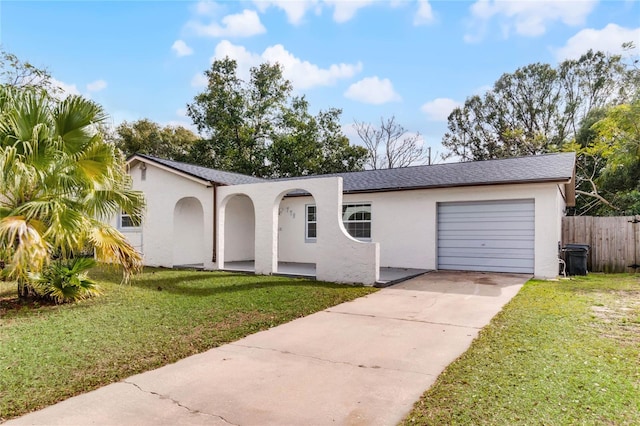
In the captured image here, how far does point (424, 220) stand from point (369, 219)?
6.71ft

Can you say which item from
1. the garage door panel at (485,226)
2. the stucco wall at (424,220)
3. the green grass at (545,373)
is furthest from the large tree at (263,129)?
the green grass at (545,373)

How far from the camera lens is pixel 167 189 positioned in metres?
14.2

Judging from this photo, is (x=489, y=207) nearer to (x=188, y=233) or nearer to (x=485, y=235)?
(x=485, y=235)

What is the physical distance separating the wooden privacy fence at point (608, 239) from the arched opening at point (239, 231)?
11.9 m

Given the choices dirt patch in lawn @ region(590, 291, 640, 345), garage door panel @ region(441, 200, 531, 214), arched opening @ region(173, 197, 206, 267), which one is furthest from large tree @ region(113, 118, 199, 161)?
dirt patch in lawn @ region(590, 291, 640, 345)

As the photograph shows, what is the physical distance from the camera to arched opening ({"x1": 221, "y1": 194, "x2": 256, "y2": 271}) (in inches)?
609

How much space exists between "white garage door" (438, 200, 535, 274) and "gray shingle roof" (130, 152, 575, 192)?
847 mm

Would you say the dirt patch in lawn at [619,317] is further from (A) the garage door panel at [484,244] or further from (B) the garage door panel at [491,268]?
(A) the garage door panel at [484,244]

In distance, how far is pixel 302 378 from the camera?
4199 millimetres

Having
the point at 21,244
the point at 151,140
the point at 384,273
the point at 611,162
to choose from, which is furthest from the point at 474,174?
the point at 151,140

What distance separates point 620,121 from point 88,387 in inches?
951

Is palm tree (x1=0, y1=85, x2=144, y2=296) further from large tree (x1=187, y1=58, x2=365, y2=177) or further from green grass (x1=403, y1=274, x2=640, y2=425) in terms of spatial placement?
large tree (x1=187, y1=58, x2=365, y2=177)

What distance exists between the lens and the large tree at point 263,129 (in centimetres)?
3103

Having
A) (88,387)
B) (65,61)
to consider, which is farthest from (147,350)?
(65,61)
